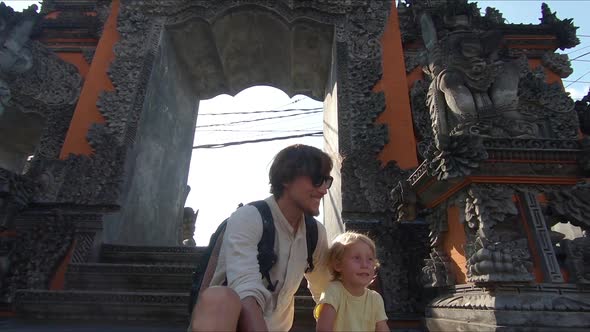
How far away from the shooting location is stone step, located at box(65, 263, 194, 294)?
3682mm

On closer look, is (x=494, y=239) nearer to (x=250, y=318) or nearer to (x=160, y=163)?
(x=250, y=318)

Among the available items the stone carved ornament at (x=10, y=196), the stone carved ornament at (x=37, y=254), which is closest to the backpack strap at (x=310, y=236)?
the stone carved ornament at (x=37, y=254)

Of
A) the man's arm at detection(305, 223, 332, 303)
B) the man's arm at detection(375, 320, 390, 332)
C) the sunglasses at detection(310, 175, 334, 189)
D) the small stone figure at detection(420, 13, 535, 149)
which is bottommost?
the man's arm at detection(375, 320, 390, 332)

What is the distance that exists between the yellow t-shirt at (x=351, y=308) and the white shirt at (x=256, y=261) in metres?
0.18

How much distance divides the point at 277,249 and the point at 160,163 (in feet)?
17.4

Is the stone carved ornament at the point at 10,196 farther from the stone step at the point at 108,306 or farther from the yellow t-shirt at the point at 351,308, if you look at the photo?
the yellow t-shirt at the point at 351,308

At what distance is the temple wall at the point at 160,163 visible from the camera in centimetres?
516

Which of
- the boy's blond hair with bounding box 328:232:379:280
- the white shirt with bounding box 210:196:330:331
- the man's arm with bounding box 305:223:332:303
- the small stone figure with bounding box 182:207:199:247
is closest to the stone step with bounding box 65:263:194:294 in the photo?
the man's arm with bounding box 305:223:332:303

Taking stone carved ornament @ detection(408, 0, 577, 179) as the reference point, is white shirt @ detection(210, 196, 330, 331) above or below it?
below

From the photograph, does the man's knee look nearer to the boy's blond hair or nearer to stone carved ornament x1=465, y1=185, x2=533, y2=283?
the boy's blond hair

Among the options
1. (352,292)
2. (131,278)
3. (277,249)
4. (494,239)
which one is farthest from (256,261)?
(131,278)

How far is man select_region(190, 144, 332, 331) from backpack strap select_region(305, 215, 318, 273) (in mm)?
35

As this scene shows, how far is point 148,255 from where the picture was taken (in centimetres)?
432

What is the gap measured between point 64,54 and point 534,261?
7.94 m
